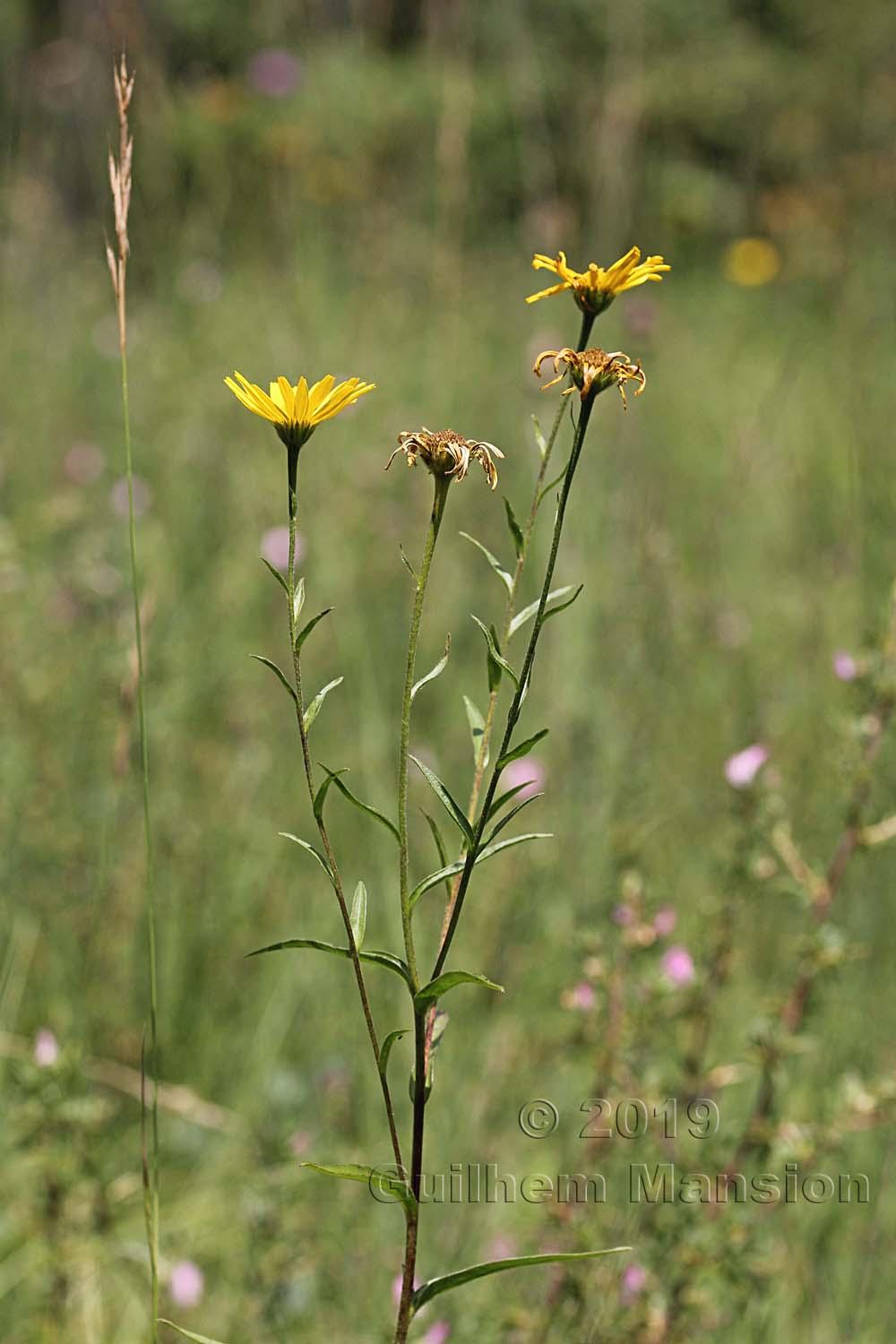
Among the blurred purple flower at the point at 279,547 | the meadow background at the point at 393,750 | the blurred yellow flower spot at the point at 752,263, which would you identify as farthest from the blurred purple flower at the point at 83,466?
the blurred yellow flower spot at the point at 752,263

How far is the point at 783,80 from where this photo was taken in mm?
5812

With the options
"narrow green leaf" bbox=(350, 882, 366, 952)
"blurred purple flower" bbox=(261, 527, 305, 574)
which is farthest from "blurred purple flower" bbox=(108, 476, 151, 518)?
"narrow green leaf" bbox=(350, 882, 366, 952)

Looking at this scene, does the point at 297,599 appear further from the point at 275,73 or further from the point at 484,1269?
the point at 275,73

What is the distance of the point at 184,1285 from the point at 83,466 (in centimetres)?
153

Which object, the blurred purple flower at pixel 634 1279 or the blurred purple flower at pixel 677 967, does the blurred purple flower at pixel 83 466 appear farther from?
the blurred purple flower at pixel 634 1279

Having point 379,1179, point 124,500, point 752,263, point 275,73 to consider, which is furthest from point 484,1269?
point 752,263

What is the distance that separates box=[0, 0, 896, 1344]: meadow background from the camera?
955mm

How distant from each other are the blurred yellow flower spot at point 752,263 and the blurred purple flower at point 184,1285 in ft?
15.3

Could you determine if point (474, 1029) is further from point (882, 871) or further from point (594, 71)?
point (594, 71)

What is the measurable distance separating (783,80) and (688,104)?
0.51 metres

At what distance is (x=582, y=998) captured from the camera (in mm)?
955

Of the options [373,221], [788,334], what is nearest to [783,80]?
[788,334]

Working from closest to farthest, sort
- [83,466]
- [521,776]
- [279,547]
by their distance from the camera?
[521,776] → [279,547] → [83,466]

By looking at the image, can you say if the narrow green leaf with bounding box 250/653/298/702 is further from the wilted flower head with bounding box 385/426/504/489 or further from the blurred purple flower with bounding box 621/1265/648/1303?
the blurred purple flower with bounding box 621/1265/648/1303
